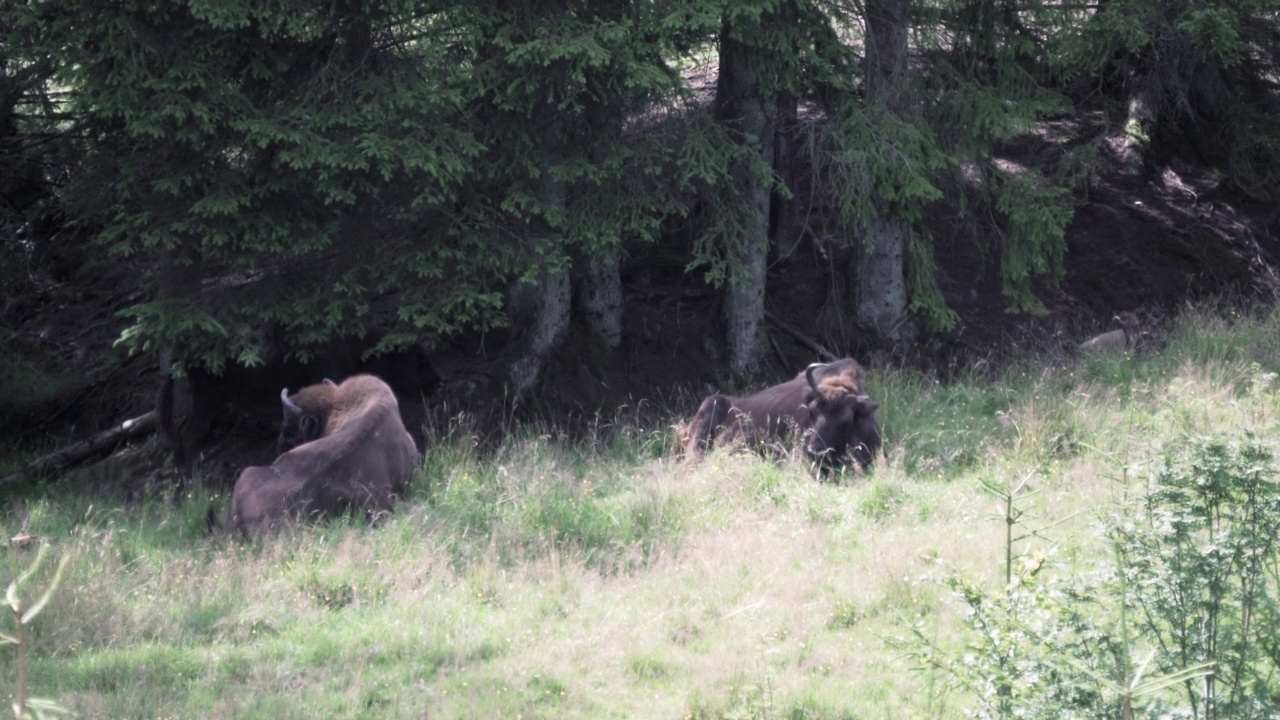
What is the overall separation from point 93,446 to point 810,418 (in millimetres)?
9386

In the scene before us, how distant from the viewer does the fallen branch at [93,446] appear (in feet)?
49.0

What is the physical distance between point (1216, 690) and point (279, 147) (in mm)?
10025

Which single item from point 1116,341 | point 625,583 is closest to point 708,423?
point 625,583

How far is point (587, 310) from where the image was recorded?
1600 cm

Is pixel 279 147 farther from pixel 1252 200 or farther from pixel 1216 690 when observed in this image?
pixel 1252 200

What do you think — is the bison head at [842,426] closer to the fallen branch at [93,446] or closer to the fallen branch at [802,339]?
the fallen branch at [802,339]

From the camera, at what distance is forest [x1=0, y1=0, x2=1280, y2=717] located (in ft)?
23.1

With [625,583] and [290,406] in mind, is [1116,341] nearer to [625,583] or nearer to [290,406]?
[625,583]

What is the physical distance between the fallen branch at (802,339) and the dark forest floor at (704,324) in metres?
0.03

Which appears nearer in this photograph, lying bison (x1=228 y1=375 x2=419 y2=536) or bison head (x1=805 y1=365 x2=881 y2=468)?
lying bison (x1=228 y1=375 x2=419 y2=536)

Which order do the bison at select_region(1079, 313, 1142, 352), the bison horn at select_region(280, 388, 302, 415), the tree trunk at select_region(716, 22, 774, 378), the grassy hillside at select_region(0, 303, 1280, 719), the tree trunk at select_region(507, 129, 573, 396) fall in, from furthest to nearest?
the tree trunk at select_region(507, 129, 573, 396) → the bison at select_region(1079, 313, 1142, 352) → the tree trunk at select_region(716, 22, 774, 378) → the bison horn at select_region(280, 388, 302, 415) → the grassy hillside at select_region(0, 303, 1280, 719)

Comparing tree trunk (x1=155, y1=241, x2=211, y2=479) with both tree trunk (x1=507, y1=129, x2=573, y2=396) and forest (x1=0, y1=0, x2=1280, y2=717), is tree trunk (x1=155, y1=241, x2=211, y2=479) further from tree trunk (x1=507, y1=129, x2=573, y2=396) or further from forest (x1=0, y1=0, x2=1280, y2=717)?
tree trunk (x1=507, y1=129, x2=573, y2=396)

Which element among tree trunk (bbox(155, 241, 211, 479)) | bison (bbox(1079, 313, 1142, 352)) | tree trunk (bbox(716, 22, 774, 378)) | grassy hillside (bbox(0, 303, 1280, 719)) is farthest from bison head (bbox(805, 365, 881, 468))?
tree trunk (bbox(155, 241, 211, 479))

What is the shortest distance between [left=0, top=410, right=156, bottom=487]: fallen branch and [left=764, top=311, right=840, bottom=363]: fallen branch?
8.36 metres
